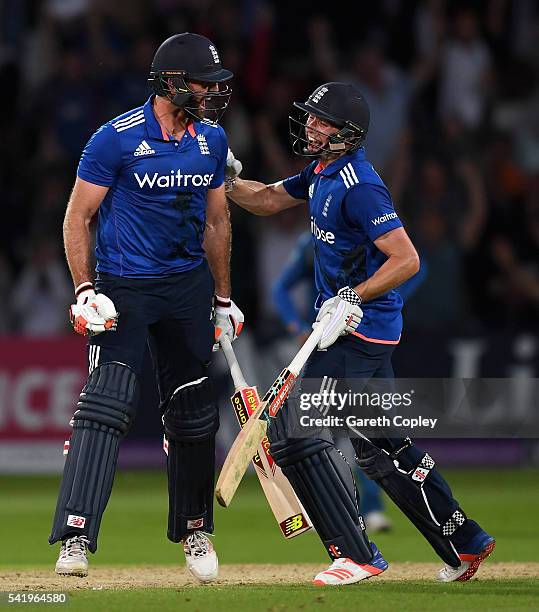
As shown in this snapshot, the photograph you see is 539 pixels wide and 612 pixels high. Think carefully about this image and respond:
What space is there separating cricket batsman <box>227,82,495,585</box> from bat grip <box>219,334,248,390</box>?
39 cm

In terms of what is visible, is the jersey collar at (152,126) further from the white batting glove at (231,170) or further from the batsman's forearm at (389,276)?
the batsman's forearm at (389,276)

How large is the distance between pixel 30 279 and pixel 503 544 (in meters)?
5.67

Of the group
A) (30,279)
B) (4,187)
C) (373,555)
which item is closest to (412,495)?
(373,555)

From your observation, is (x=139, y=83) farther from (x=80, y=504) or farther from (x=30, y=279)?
(x=80, y=504)

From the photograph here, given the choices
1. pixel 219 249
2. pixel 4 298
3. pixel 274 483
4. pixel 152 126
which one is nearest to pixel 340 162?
pixel 219 249

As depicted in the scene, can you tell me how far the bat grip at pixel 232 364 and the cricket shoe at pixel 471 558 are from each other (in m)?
1.26

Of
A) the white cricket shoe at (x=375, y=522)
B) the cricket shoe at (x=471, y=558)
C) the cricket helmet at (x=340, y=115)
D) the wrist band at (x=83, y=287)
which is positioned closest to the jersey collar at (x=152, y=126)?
the cricket helmet at (x=340, y=115)

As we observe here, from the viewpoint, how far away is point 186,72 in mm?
6418

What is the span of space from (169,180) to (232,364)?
0.96 meters

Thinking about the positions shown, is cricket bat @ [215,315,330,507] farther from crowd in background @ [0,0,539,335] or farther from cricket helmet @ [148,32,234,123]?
crowd in background @ [0,0,539,335]

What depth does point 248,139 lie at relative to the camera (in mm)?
13500

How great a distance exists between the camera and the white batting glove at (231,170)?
7039 mm

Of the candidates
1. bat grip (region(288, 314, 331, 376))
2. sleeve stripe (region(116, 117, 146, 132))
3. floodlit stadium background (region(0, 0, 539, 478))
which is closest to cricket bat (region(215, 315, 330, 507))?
bat grip (region(288, 314, 331, 376))

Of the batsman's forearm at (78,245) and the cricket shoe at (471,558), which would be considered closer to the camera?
the batsman's forearm at (78,245)
